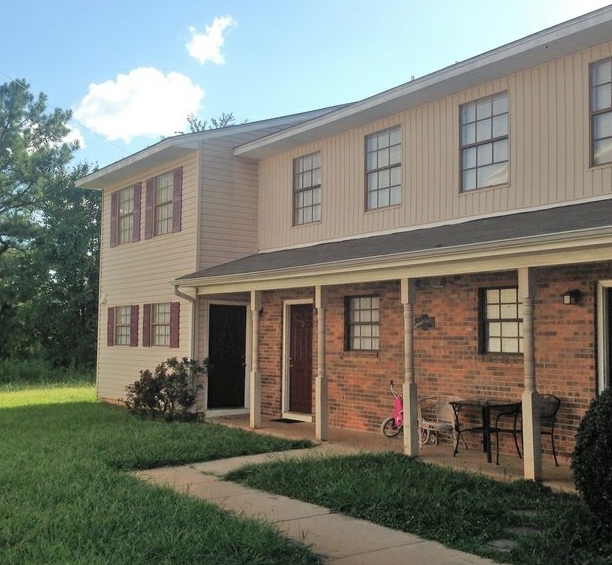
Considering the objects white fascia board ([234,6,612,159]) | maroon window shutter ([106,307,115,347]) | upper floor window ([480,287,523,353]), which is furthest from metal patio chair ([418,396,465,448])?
maroon window shutter ([106,307,115,347])

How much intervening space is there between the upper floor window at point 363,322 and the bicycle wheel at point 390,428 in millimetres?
1260

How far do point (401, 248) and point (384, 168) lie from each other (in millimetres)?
2879

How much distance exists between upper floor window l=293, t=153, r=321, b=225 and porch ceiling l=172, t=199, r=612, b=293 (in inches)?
39.6

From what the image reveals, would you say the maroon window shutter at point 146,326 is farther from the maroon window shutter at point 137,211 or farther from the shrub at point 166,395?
the shrub at point 166,395

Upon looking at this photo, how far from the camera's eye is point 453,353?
10.1 metres

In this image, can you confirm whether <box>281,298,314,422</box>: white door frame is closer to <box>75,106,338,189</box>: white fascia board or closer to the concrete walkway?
<box>75,106,338,189</box>: white fascia board

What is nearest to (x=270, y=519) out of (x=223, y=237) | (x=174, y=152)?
(x=223, y=237)

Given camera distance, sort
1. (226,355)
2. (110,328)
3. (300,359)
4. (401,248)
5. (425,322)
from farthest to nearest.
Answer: (110,328), (226,355), (300,359), (425,322), (401,248)

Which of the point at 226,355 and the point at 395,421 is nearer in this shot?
the point at 395,421

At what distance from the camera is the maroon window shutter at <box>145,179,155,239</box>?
15789 millimetres

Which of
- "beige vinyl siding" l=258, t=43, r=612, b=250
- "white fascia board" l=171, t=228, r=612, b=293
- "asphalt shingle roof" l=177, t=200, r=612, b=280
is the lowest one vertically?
"white fascia board" l=171, t=228, r=612, b=293

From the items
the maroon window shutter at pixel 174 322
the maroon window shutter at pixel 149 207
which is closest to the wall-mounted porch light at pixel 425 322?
the maroon window shutter at pixel 174 322

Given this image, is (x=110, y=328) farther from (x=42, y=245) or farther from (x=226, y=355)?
(x=42, y=245)

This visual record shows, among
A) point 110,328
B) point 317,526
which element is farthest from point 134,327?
point 317,526
